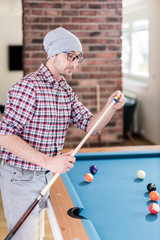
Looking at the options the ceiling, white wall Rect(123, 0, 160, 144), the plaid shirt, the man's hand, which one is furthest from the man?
the ceiling

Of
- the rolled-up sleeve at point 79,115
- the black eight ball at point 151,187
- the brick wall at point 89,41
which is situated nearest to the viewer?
the black eight ball at point 151,187

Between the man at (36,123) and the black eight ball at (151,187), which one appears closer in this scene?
the man at (36,123)

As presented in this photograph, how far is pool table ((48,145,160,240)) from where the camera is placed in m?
1.52

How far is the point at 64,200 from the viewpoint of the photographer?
178 centimetres

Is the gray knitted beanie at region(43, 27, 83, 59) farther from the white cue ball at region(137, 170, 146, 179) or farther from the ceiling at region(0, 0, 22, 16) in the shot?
the ceiling at region(0, 0, 22, 16)

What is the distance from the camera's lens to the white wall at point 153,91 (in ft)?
18.6

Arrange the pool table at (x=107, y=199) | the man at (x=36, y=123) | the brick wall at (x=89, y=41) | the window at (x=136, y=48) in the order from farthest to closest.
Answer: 1. the window at (x=136, y=48)
2. the brick wall at (x=89, y=41)
3. the man at (x=36, y=123)
4. the pool table at (x=107, y=199)

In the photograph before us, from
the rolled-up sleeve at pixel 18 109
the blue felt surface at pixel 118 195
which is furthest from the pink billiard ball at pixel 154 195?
the rolled-up sleeve at pixel 18 109

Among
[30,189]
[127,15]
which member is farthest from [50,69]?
[127,15]

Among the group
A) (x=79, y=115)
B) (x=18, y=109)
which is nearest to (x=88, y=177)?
(x=79, y=115)

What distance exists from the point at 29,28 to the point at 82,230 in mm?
2786

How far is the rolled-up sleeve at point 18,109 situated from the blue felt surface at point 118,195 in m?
0.44

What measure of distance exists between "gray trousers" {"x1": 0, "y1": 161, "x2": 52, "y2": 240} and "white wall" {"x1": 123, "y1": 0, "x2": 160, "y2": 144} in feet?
13.4

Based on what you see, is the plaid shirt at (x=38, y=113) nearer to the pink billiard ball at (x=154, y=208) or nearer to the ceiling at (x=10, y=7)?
the pink billiard ball at (x=154, y=208)
